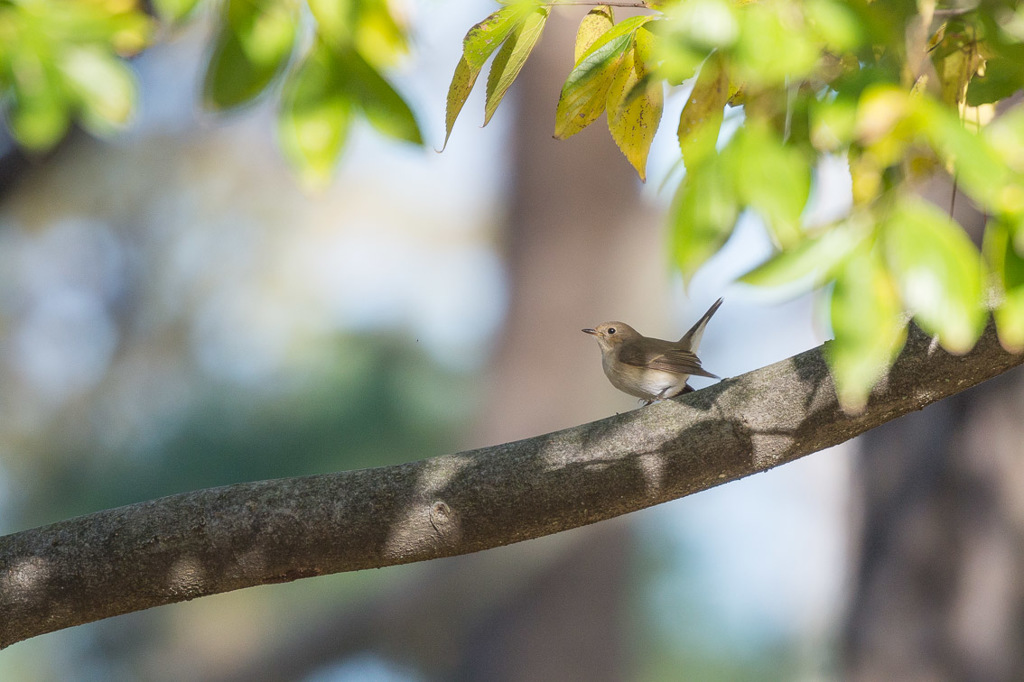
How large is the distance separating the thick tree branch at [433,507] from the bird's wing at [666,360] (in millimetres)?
1841

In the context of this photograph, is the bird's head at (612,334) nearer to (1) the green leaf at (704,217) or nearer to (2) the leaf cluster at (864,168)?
(2) the leaf cluster at (864,168)

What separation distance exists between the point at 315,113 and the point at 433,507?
3.53 ft

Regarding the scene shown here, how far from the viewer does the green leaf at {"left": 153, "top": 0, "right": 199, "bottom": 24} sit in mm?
990

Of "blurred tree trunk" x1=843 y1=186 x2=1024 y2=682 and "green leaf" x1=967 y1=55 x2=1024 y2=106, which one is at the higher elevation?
"green leaf" x1=967 y1=55 x2=1024 y2=106

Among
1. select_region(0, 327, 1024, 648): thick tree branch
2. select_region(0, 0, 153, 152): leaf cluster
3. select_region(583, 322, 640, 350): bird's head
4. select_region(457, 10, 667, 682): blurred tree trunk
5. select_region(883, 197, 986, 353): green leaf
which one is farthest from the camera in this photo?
select_region(457, 10, 667, 682): blurred tree trunk

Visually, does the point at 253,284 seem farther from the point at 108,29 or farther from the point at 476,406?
the point at 108,29

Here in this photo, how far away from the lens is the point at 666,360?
12.4ft

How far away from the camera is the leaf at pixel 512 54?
123cm

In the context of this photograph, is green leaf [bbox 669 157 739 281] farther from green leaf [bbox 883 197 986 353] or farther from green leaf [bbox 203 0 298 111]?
green leaf [bbox 203 0 298 111]

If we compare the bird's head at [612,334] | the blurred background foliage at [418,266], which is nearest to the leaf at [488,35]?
the blurred background foliage at [418,266]

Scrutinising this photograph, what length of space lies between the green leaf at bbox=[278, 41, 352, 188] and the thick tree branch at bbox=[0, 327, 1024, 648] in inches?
40.1

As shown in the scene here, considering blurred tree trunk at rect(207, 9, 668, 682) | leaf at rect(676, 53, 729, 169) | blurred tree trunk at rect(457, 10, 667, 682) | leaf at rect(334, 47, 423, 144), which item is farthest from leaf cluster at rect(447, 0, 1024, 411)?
blurred tree trunk at rect(207, 9, 668, 682)

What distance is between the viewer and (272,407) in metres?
8.77

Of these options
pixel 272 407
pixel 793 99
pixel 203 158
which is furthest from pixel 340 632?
pixel 793 99
